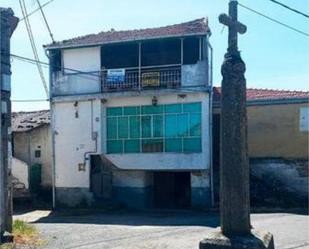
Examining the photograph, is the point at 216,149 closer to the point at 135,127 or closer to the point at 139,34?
the point at 135,127

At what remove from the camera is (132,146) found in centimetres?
2420

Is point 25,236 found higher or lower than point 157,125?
lower

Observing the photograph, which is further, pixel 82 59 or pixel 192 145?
pixel 82 59

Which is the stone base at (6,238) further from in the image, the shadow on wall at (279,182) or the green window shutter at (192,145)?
the shadow on wall at (279,182)

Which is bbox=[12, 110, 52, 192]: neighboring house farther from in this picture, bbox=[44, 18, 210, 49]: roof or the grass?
the grass

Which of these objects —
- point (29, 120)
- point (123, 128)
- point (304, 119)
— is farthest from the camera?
point (29, 120)

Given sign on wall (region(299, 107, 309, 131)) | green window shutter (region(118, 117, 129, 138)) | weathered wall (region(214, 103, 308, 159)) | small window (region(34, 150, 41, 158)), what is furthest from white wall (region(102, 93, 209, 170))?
small window (region(34, 150, 41, 158))

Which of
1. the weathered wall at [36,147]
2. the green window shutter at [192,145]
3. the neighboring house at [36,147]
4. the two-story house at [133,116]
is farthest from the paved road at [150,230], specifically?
the weathered wall at [36,147]

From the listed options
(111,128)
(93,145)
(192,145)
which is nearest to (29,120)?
(93,145)

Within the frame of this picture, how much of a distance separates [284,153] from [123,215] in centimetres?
832

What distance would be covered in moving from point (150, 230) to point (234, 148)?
30.4 feet

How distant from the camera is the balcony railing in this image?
23.7m

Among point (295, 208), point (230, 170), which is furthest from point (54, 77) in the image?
point (230, 170)

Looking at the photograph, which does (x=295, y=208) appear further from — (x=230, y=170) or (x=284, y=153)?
(x=230, y=170)
